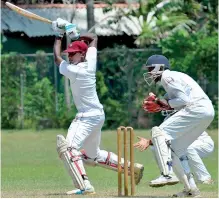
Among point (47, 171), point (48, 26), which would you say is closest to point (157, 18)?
point (48, 26)

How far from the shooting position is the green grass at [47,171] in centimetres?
1218

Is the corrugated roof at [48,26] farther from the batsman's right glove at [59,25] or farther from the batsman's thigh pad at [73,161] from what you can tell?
the batsman's thigh pad at [73,161]

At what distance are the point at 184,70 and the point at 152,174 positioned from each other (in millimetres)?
10472

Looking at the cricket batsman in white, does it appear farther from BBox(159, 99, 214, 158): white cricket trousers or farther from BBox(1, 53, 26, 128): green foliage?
BBox(1, 53, 26, 128): green foliage

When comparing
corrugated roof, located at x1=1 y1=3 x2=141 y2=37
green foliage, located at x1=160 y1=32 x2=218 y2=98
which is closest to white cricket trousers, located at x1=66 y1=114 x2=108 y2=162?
green foliage, located at x1=160 y1=32 x2=218 y2=98

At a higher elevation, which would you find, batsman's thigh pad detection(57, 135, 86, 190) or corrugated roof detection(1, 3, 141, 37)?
corrugated roof detection(1, 3, 141, 37)

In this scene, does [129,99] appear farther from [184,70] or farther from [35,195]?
[35,195]

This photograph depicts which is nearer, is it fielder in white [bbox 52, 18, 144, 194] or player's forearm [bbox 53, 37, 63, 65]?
fielder in white [bbox 52, 18, 144, 194]

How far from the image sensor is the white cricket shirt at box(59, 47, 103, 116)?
11.6 metres

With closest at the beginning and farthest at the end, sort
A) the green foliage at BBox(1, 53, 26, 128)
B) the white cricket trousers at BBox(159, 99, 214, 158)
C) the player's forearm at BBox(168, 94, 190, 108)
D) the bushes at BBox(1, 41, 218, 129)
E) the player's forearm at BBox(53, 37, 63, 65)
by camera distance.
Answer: the player's forearm at BBox(168, 94, 190, 108)
the white cricket trousers at BBox(159, 99, 214, 158)
the player's forearm at BBox(53, 37, 63, 65)
the bushes at BBox(1, 41, 218, 129)
the green foliage at BBox(1, 53, 26, 128)

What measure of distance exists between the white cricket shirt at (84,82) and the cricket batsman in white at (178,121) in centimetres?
85

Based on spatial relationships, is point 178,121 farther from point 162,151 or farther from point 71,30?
point 71,30

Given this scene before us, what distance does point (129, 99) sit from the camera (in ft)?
87.4

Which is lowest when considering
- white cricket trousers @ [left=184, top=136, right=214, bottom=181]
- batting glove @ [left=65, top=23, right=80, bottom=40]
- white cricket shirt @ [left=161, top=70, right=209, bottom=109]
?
white cricket trousers @ [left=184, top=136, right=214, bottom=181]
